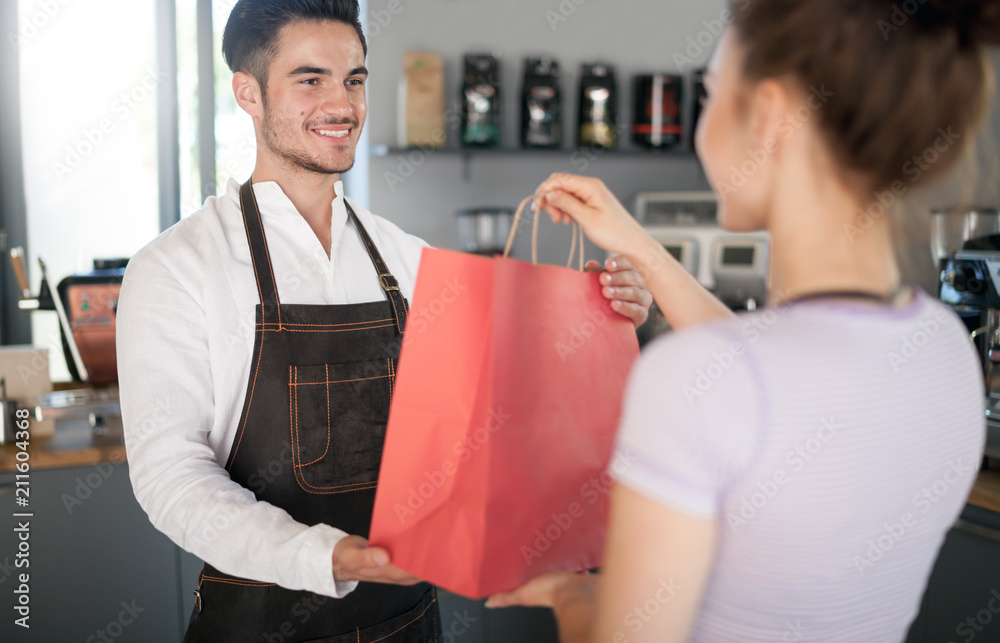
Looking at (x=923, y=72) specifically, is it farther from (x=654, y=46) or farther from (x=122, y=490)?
(x=654, y=46)

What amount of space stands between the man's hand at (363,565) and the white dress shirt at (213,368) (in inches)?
0.7

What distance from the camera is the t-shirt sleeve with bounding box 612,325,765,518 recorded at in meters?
0.51

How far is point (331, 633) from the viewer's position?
3.82 feet

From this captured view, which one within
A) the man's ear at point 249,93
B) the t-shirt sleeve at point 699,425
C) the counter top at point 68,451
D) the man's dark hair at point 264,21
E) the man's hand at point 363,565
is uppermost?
the man's dark hair at point 264,21

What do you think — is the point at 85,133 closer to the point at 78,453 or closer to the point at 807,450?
the point at 78,453

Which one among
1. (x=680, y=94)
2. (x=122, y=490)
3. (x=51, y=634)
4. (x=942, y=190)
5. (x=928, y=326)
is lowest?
(x=51, y=634)

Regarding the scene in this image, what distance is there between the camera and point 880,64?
21.4 inches

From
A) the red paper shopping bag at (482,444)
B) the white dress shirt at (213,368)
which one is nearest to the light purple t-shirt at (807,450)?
the red paper shopping bag at (482,444)

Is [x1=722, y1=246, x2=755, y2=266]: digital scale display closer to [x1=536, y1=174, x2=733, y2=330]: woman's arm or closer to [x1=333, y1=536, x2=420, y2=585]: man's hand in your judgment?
[x1=536, y1=174, x2=733, y2=330]: woman's arm

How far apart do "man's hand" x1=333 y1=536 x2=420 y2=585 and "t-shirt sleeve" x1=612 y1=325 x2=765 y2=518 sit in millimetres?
347

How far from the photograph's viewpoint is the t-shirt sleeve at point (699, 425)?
51cm

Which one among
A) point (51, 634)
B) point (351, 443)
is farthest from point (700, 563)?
point (51, 634)

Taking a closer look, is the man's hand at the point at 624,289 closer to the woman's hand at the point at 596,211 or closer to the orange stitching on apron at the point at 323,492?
the woman's hand at the point at 596,211

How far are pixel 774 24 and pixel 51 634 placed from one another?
2031 millimetres
